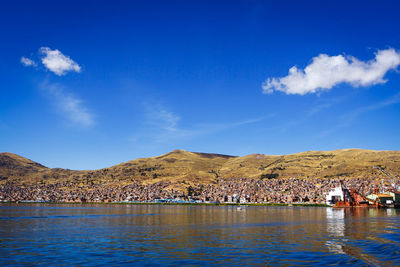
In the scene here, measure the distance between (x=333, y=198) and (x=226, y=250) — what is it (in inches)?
7264

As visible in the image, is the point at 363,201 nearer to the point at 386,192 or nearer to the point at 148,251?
the point at 386,192

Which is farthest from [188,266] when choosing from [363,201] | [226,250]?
[363,201]

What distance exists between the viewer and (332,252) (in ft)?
96.6

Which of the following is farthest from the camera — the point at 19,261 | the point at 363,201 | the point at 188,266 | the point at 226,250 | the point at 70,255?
the point at 363,201

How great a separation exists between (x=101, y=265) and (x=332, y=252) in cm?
1894

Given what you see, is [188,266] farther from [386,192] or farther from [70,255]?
[386,192]

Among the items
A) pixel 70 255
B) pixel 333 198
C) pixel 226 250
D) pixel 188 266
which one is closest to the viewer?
pixel 188 266

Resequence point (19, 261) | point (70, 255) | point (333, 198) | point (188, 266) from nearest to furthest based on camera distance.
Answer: point (188, 266)
point (19, 261)
point (70, 255)
point (333, 198)

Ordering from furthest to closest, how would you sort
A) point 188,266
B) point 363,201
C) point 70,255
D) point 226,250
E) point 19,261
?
point 363,201
point 226,250
point 70,255
point 19,261
point 188,266

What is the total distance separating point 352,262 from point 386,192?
622 ft

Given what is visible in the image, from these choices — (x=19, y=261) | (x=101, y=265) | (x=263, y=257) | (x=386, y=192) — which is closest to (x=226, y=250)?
(x=263, y=257)

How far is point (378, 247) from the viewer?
32.3 meters

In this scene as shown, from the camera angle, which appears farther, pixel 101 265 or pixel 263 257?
pixel 263 257

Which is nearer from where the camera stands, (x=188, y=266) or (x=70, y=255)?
(x=188, y=266)
